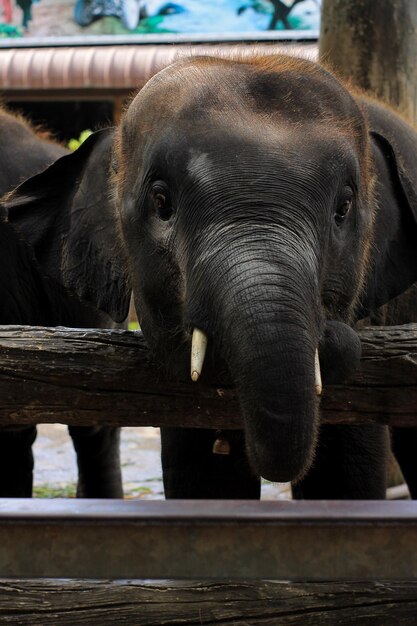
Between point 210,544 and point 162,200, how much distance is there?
1.02 metres

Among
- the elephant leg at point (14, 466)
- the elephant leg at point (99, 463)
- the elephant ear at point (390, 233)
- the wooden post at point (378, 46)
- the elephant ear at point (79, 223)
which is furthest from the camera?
the elephant leg at point (99, 463)

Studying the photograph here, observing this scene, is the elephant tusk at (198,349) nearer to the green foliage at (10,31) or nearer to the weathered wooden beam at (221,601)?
the weathered wooden beam at (221,601)

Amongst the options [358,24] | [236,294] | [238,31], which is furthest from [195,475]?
[238,31]

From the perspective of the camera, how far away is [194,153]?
119 inches

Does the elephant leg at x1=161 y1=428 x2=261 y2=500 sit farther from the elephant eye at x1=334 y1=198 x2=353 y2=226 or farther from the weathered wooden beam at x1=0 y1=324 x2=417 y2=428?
the elephant eye at x1=334 y1=198 x2=353 y2=226

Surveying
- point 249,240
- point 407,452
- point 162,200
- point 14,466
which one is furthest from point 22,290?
point 249,240

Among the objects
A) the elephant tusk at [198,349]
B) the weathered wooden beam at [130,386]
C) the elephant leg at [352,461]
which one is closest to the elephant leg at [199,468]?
the elephant leg at [352,461]

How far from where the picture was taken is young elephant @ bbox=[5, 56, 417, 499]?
2.61 meters

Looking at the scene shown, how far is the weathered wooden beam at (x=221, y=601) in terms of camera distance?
108 inches

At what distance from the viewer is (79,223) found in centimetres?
409

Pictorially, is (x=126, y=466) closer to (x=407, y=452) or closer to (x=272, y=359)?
(x=407, y=452)

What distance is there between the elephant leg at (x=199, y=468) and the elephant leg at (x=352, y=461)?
0.97 feet

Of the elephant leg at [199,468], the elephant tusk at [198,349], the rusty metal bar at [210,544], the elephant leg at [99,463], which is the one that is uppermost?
the elephant tusk at [198,349]

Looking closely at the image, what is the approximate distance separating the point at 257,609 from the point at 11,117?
363cm
